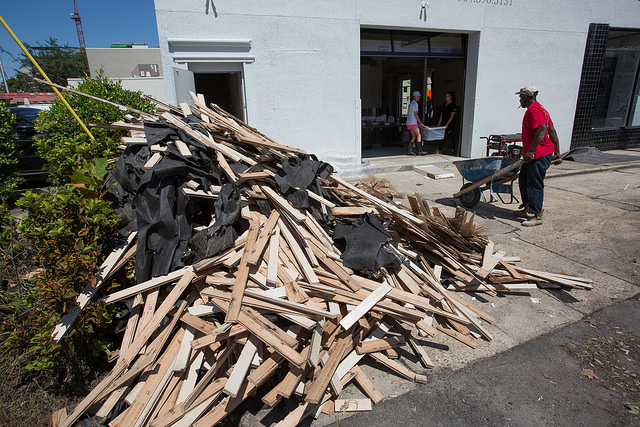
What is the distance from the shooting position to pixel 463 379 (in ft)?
9.39

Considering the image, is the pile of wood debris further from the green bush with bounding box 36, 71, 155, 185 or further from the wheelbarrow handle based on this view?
the wheelbarrow handle

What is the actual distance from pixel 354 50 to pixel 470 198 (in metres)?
4.87

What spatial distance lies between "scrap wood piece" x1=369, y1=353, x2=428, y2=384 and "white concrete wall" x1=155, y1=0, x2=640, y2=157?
22.7ft

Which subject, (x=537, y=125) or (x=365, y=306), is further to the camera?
(x=537, y=125)

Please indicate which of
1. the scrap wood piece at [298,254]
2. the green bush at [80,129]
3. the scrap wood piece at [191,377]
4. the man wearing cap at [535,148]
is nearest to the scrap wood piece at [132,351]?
the scrap wood piece at [191,377]

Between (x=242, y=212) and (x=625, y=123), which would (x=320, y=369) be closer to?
(x=242, y=212)

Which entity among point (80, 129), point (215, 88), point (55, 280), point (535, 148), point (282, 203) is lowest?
point (55, 280)

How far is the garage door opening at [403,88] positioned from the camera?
464 inches

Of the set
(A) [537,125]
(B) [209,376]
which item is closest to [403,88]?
(A) [537,125]

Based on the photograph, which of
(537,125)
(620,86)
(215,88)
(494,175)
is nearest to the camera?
(537,125)

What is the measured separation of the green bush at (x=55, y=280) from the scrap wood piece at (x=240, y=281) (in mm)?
967

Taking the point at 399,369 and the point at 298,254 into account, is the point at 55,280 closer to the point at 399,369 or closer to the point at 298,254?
the point at 298,254

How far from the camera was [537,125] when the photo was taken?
5.63m

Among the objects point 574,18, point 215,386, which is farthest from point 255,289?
point 574,18
